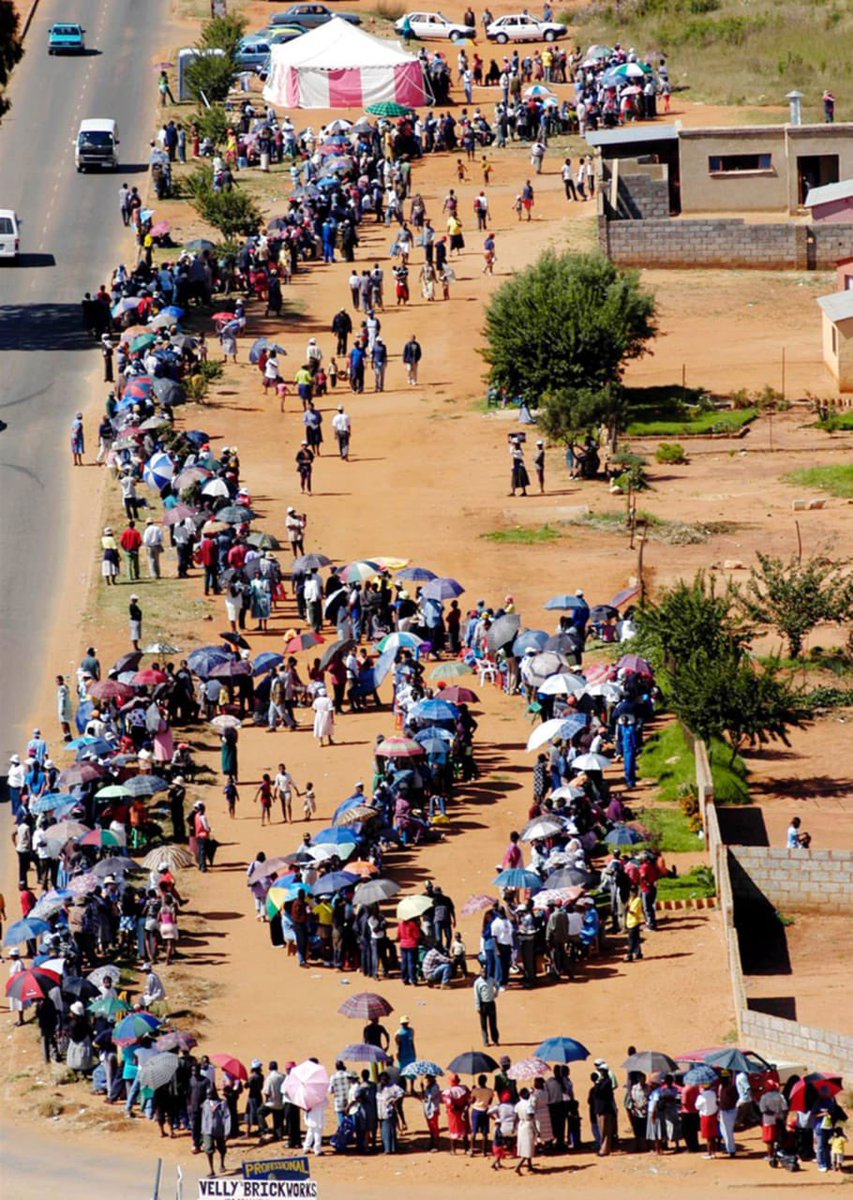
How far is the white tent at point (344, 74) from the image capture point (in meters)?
83.6

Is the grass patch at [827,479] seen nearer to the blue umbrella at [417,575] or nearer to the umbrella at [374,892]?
the blue umbrella at [417,575]

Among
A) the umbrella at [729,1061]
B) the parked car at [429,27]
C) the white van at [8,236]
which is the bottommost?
the umbrella at [729,1061]

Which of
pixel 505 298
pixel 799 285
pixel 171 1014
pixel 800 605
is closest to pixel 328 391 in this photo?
pixel 505 298

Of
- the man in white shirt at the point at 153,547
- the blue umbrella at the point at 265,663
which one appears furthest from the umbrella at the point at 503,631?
the man in white shirt at the point at 153,547

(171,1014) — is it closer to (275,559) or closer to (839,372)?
(275,559)

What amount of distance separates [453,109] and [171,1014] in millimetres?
56128

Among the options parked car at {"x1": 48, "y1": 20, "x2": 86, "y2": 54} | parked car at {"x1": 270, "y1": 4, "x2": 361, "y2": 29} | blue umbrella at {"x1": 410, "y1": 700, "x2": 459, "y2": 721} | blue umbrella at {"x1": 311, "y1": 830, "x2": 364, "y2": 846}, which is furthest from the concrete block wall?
parked car at {"x1": 48, "y1": 20, "x2": 86, "y2": 54}

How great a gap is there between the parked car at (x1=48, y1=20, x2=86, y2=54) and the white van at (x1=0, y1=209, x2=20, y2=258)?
22432 mm

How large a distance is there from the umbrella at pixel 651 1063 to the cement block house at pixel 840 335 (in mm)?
31338

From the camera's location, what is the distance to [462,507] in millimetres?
53438

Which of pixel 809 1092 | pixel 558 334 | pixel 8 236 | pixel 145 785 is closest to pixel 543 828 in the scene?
pixel 145 785

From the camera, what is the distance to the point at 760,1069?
29984 millimetres

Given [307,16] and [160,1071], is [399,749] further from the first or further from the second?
[307,16]

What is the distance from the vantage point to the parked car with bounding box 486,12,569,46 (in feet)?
308
